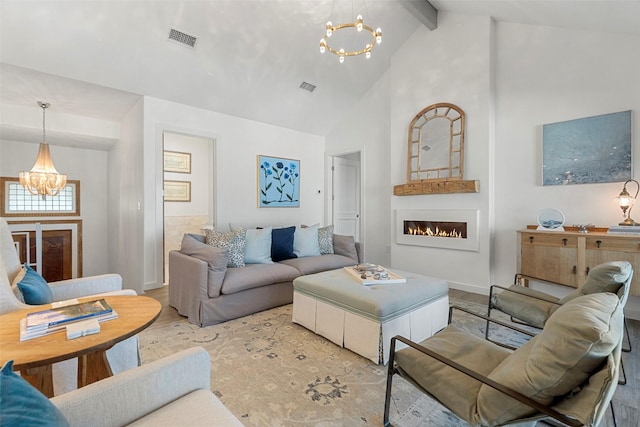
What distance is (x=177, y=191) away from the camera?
18.4ft

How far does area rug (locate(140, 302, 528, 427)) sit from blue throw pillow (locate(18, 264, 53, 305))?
797mm

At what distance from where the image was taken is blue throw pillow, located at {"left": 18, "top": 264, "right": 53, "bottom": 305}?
1.69 metres

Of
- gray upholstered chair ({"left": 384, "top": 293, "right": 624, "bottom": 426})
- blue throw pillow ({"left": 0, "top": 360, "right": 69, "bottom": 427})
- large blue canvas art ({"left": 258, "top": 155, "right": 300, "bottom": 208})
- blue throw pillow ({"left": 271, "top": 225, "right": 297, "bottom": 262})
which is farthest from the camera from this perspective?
large blue canvas art ({"left": 258, "top": 155, "right": 300, "bottom": 208})

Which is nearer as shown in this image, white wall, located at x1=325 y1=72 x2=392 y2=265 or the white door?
white wall, located at x1=325 y1=72 x2=392 y2=265

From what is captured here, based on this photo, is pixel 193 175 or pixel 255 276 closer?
pixel 255 276

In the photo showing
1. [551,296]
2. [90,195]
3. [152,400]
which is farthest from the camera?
[90,195]

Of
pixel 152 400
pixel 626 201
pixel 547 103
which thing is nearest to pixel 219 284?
pixel 152 400

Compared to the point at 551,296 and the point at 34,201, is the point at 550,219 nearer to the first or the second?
the point at 551,296

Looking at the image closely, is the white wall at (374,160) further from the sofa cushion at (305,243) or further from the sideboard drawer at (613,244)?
the sideboard drawer at (613,244)

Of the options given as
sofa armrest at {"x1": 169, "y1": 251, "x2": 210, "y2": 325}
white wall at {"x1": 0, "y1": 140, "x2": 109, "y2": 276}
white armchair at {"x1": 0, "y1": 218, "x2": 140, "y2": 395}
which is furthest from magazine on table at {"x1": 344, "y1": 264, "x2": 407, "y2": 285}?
white wall at {"x1": 0, "y1": 140, "x2": 109, "y2": 276}

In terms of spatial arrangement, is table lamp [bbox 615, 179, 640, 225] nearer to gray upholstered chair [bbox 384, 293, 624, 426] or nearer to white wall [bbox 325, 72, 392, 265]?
gray upholstered chair [bbox 384, 293, 624, 426]

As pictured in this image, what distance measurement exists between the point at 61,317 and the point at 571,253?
13.7 ft

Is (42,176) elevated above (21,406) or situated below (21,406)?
above

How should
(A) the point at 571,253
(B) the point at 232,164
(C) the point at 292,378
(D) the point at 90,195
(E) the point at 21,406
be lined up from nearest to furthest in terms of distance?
(E) the point at 21,406, (C) the point at 292,378, (A) the point at 571,253, (B) the point at 232,164, (D) the point at 90,195
